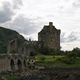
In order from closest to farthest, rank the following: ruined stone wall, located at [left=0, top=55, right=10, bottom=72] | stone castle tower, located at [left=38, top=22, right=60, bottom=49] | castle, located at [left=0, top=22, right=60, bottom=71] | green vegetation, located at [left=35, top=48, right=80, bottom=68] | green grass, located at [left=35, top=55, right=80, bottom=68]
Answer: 1. ruined stone wall, located at [left=0, top=55, right=10, bottom=72]
2. castle, located at [left=0, top=22, right=60, bottom=71]
3. green grass, located at [left=35, top=55, right=80, bottom=68]
4. green vegetation, located at [left=35, top=48, right=80, bottom=68]
5. stone castle tower, located at [left=38, top=22, right=60, bottom=49]

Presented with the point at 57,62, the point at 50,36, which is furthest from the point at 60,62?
the point at 50,36

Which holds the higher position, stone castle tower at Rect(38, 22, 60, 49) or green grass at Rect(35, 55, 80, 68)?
stone castle tower at Rect(38, 22, 60, 49)

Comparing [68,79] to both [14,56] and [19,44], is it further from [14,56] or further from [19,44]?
[19,44]

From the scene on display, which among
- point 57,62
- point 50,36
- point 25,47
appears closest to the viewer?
point 57,62

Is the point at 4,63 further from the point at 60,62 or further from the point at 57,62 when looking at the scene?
the point at 60,62

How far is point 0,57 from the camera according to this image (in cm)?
9162

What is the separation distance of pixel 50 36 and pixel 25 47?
21.4m

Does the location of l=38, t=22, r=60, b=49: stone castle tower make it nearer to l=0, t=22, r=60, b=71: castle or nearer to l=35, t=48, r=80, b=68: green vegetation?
l=0, t=22, r=60, b=71: castle

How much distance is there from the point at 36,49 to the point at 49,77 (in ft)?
163

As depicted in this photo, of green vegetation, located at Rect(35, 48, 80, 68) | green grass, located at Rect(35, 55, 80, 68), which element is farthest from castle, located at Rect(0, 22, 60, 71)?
green vegetation, located at Rect(35, 48, 80, 68)

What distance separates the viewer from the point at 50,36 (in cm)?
14525

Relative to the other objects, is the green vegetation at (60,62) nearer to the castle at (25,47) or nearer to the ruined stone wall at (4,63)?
the castle at (25,47)

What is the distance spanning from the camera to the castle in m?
96.4

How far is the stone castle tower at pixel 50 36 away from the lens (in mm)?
143750
